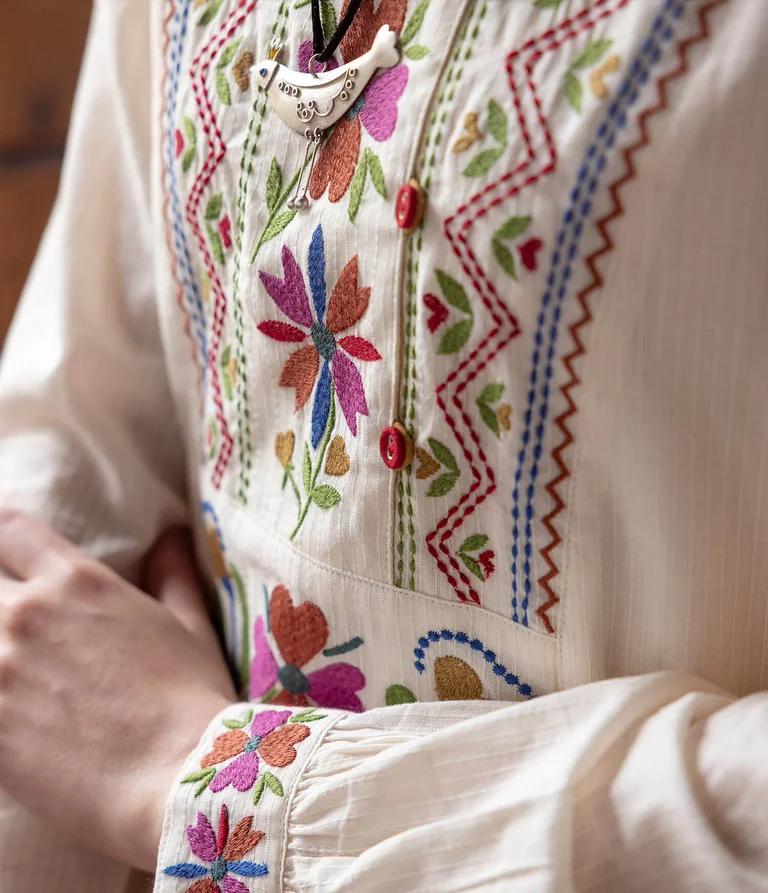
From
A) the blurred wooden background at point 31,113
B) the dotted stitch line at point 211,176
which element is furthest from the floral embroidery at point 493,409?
the blurred wooden background at point 31,113

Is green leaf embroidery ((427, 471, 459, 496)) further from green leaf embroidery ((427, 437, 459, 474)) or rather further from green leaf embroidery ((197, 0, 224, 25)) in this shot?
green leaf embroidery ((197, 0, 224, 25))

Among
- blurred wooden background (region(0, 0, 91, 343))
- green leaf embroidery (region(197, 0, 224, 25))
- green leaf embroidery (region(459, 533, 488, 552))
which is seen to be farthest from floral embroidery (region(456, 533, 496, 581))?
blurred wooden background (region(0, 0, 91, 343))

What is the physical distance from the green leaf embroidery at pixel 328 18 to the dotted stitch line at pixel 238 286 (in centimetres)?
3

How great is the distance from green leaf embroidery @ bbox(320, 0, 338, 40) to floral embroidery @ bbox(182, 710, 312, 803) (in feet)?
1.09

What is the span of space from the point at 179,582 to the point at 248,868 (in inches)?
9.9

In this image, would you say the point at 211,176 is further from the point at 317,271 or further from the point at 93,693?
the point at 93,693

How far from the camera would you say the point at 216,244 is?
1.64 feet

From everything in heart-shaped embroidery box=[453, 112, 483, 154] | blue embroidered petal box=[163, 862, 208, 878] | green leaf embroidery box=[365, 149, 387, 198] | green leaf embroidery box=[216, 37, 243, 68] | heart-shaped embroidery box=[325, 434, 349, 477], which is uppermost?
green leaf embroidery box=[216, 37, 243, 68]

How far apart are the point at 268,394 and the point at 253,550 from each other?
0.10 m

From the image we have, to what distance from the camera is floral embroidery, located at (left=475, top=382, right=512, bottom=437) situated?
0.36 meters

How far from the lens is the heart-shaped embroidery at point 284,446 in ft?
1.58

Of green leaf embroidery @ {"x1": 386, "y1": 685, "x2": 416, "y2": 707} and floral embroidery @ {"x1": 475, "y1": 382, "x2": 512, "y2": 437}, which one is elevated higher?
floral embroidery @ {"x1": 475, "y1": 382, "x2": 512, "y2": 437}

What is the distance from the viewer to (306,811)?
406 mm

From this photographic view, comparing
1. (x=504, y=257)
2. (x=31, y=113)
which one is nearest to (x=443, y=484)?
(x=504, y=257)
